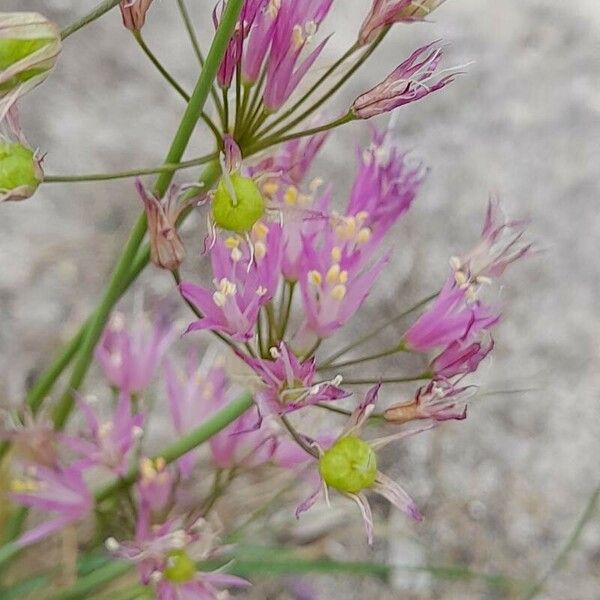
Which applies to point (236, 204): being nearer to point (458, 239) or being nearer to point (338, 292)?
point (338, 292)

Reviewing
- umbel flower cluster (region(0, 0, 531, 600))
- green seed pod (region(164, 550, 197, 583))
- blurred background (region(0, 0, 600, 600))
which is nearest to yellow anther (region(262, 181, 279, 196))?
umbel flower cluster (region(0, 0, 531, 600))

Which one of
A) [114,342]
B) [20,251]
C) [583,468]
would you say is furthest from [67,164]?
[583,468]

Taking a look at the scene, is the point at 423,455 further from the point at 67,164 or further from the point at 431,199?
the point at 67,164

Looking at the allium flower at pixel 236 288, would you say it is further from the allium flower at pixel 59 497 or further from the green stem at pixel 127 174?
the allium flower at pixel 59 497

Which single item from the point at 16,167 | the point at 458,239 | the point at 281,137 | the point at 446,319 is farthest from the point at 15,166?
the point at 458,239

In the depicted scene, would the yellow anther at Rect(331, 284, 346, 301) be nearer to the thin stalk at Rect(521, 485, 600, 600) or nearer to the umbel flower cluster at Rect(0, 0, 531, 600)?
the umbel flower cluster at Rect(0, 0, 531, 600)

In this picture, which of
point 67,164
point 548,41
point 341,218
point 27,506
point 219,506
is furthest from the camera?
point 548,41

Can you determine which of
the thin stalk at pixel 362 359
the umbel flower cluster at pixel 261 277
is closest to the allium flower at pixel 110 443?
the umbel flower cluster at pixel 261 277
